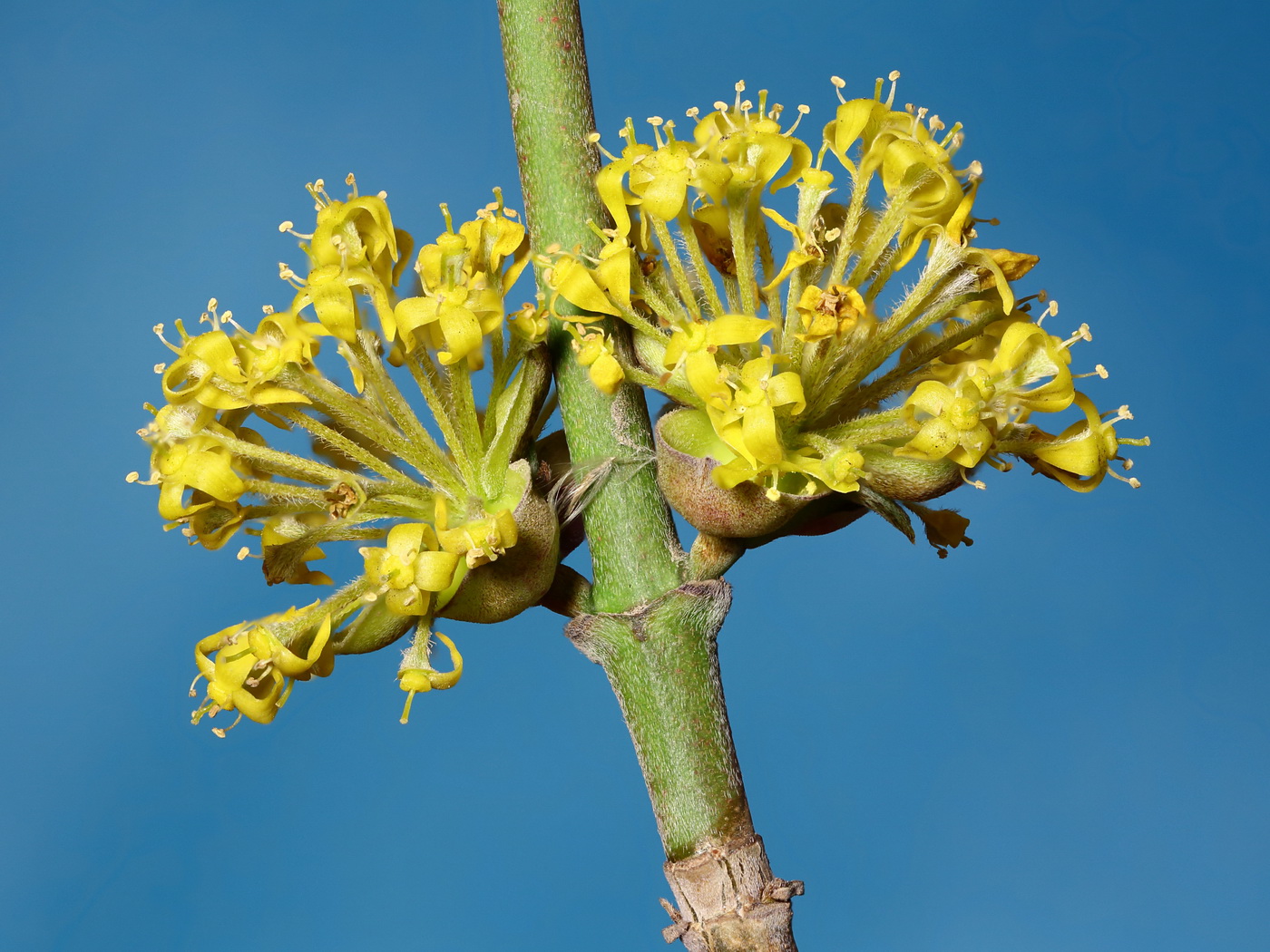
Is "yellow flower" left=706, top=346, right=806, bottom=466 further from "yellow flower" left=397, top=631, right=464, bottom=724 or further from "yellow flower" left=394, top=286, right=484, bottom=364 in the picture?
"yellow flower" left=397, top=631, right=464, bottom=724

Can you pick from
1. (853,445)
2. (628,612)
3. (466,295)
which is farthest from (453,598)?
(853,445)

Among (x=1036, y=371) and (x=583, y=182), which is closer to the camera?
(x=1036, y=371)

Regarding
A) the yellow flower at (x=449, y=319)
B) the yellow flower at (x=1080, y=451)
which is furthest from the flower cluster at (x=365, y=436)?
the yellow flower at (x=1080, y=451)

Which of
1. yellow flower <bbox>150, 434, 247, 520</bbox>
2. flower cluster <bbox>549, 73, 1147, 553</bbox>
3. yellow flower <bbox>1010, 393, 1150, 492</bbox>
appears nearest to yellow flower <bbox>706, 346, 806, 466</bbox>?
flower cluster <bbox>549, 73, 1147, 553</bbox>

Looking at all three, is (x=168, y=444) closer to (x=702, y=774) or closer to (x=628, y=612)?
(x=628, y=612)

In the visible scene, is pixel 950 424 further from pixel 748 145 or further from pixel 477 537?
pixel 477 537

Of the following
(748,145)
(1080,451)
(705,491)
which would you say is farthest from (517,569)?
(1080,451)

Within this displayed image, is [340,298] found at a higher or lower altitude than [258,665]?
higher
